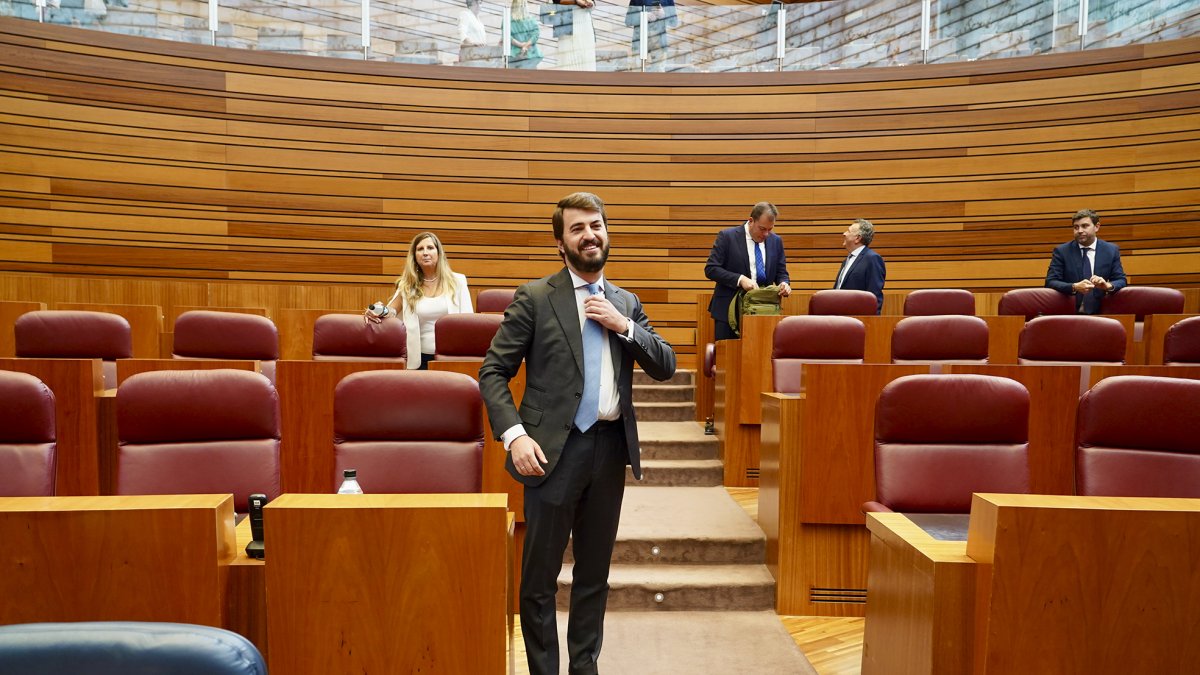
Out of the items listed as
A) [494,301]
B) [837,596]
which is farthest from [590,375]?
[494,301]

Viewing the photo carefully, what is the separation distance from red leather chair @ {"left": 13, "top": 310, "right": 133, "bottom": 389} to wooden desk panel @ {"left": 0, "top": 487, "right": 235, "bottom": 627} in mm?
1938

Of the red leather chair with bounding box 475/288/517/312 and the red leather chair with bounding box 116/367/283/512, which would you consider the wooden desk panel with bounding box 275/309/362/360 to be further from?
the red leather chair with bounding box 116/367/283/512

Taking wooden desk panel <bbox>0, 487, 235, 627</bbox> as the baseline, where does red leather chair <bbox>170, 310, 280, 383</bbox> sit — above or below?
above

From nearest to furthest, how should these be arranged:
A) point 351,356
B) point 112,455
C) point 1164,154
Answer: point 112,455
point 351,356
point 1164,154

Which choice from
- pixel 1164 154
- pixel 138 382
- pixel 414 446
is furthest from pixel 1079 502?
pixel 1164 154

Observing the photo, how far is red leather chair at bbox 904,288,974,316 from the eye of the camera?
12.8 ft

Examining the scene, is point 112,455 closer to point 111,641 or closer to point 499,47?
point 111,641

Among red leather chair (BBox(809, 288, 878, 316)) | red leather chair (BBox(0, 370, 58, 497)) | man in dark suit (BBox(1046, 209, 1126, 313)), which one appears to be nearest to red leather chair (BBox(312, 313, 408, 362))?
red leather chair (BBox(0, 370, 58, 497))

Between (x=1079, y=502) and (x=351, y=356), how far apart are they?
8.49 feet

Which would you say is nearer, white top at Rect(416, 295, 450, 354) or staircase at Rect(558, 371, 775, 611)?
staircase at Rect(558, 371, 775, 611)

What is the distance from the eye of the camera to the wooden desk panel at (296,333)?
3.93 m

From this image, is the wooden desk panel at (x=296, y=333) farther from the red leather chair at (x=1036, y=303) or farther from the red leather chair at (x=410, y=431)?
the red leather chair at (x=1036, y=303)

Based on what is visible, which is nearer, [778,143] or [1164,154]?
[1164,154]

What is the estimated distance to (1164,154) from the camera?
4.76 metres
